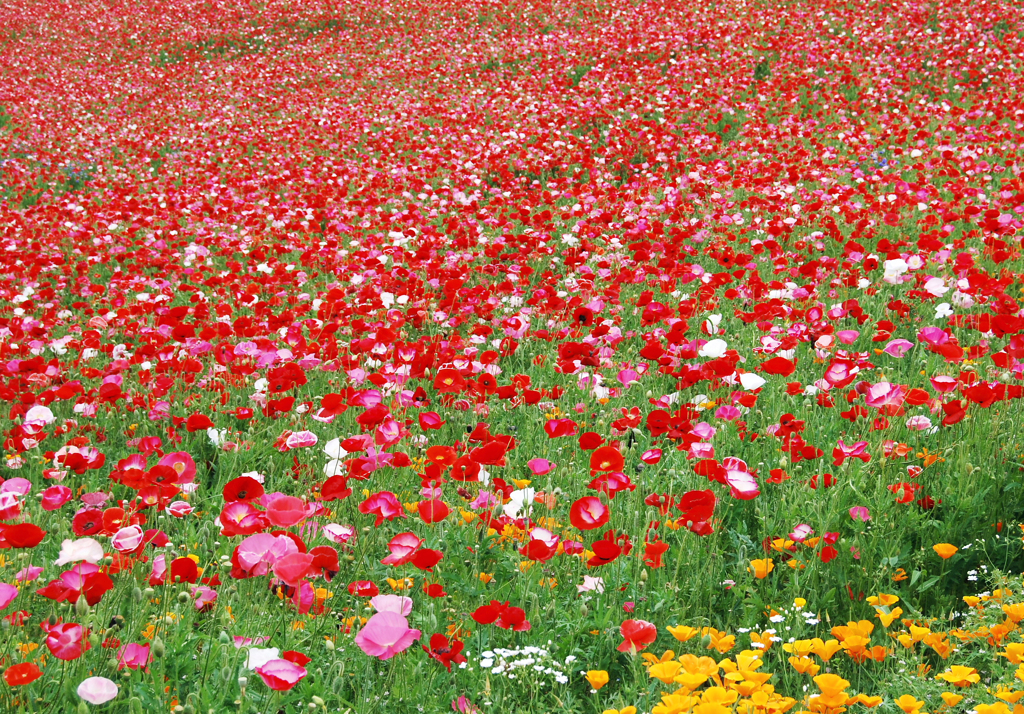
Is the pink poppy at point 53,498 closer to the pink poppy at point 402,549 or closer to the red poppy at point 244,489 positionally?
the red poppy at point 244,489

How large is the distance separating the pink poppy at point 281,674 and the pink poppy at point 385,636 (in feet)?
0.69

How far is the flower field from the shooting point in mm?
1936

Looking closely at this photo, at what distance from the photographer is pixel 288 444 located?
9.50 ft

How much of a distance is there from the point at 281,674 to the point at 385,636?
0.26 meters

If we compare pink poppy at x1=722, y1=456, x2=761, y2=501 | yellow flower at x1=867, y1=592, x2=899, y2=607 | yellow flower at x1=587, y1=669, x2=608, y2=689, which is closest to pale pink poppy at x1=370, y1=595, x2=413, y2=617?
yellow flower at x1=587, y1=669, x2=608, y2=689

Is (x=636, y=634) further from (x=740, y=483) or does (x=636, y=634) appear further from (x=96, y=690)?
(x=96, y=690)

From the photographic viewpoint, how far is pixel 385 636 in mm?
1680

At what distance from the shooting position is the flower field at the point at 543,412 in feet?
→ 6.35

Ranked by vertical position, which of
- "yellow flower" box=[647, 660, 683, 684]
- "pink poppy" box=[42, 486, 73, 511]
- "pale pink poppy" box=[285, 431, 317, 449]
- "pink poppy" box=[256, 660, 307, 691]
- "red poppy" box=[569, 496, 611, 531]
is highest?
"yellow flower" box=[647, 660, 683, 684]

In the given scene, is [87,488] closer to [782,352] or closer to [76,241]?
→ [782,352]

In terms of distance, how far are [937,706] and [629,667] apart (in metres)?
0.71

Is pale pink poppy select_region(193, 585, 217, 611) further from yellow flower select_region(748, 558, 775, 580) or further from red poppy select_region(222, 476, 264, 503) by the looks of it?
yellow flower select_region(748, 558, 775, 580)

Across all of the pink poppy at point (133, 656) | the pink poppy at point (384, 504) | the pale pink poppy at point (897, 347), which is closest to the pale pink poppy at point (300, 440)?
the pink poppy at point (384, 504)

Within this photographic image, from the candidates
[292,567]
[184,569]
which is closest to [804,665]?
[292,567]
